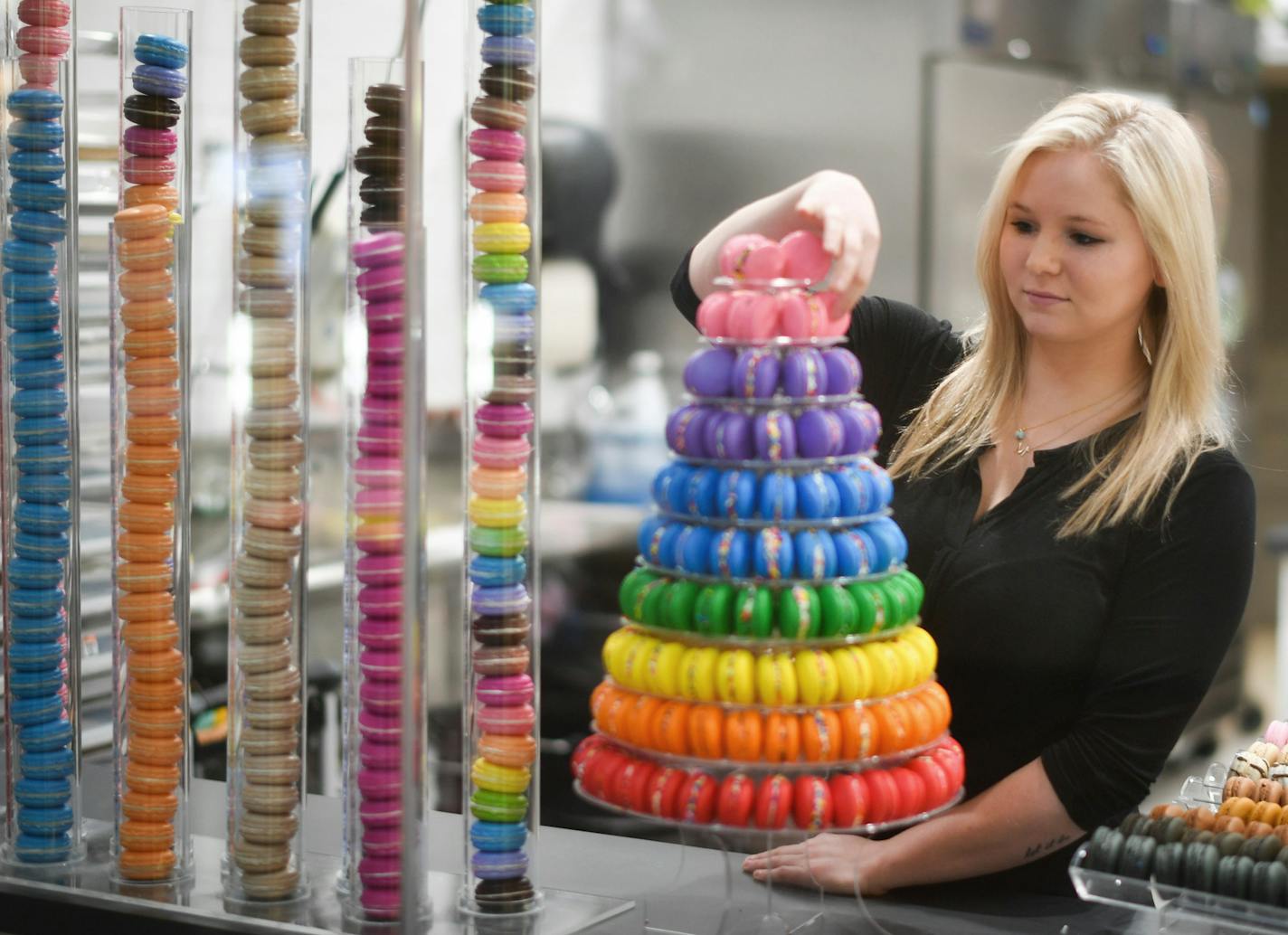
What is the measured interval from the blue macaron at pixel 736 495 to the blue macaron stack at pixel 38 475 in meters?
0.65

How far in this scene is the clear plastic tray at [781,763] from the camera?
3.33 ft

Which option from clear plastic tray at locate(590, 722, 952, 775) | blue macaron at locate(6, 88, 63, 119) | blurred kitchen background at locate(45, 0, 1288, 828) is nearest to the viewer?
clear plastic tray at locate(590, 722, 952, 775)

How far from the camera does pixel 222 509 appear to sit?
3016 millimetres

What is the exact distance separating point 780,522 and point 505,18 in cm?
42

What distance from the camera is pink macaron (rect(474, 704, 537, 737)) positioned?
118 cm

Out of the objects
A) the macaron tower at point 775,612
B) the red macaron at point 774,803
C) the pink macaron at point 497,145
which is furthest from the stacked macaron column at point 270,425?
the red macaron at point 774,803

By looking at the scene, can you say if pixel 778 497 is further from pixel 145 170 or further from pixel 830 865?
pixel 145 170

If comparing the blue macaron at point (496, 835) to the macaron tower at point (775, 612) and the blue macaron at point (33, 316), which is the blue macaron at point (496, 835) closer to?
the macaron tower at point (775, 612)

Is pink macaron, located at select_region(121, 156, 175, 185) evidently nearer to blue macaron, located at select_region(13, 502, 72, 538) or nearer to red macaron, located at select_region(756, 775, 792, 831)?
blue macaron, located at select_region(13, 502, 72, 538)

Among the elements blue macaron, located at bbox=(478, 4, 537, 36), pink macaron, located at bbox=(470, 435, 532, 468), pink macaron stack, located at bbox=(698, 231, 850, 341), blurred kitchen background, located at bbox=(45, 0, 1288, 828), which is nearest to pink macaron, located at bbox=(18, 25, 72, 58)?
blue macaron, located at bbox=(478, 4, 537, 36)

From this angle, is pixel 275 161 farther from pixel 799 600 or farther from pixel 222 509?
pixel 222 509

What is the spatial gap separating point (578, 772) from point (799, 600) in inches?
8.2

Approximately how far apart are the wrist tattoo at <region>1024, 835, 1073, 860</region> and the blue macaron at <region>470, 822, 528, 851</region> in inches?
15.6

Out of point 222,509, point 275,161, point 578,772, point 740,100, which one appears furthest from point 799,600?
point 740,100
